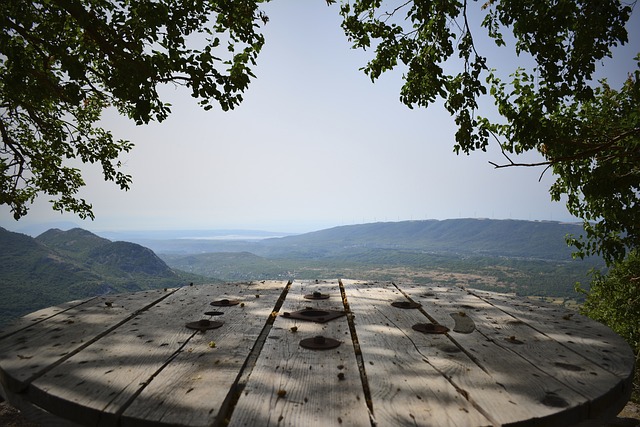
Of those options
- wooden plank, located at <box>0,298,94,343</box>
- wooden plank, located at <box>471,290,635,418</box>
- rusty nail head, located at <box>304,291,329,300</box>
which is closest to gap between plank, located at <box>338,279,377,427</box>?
rusty nail head, located at <box>304,291,329,300</box>

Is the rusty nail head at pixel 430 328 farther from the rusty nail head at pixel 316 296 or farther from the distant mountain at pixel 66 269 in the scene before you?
the distant mountain at pixel 66 269

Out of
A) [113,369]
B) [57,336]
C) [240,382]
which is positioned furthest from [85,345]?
[240,382]

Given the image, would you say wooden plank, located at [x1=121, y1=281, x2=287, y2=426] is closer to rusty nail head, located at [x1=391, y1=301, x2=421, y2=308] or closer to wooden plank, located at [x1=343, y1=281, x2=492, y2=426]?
wooden plank, located at [x1=343, y1=281, x2=492, y2=426]

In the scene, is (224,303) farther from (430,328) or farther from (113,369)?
(430,328)

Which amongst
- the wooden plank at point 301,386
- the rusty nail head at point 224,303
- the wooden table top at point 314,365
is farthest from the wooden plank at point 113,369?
the wooden plank at point 301,386

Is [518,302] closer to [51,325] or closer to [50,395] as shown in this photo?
[50,395]

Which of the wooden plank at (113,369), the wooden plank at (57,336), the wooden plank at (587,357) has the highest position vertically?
the wooden plank at (587,357)

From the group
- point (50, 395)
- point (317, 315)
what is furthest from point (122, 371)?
point (317, 315)
